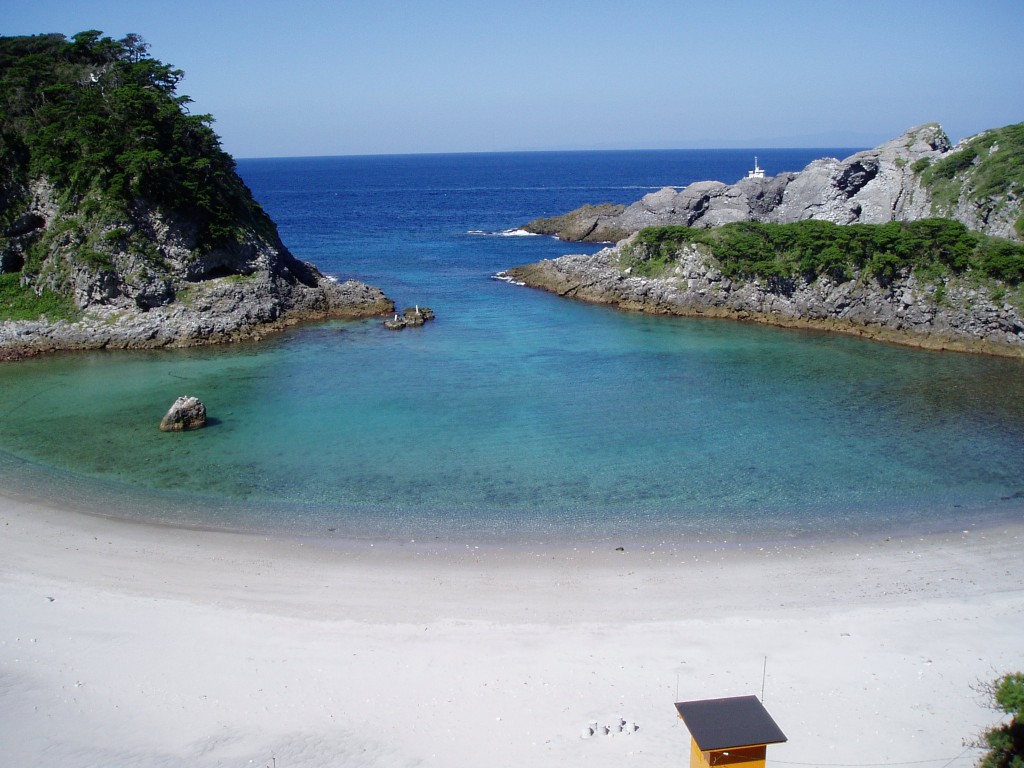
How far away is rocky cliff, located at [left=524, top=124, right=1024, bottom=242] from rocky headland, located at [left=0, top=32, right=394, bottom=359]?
33749 mm

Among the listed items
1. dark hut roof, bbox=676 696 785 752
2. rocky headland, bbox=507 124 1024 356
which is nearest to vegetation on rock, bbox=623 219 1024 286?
rocky headland, bbox=507 124 1024 356

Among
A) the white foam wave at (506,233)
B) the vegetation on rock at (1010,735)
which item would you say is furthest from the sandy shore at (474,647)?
the white foam wave at (506,233)

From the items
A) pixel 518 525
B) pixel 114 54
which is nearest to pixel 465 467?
pixel 518 525

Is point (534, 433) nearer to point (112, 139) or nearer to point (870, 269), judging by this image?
point (870, 269)

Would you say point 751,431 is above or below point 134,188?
below

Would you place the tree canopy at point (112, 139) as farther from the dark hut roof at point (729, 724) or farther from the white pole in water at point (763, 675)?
the dark hut roof at point (729, 724)

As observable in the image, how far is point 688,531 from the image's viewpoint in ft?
57.2

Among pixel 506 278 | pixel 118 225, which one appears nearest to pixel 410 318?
pixel 506 278

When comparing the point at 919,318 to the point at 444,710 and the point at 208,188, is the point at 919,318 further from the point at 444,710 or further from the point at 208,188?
the point at 208,188

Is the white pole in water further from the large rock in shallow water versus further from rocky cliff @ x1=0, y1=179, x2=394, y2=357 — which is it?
rocky cliff @ x1=0, y1=179, x2=394, y2=357

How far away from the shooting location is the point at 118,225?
35.3m

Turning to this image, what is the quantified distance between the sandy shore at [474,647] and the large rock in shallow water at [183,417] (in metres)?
6.22

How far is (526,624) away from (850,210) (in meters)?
43.8

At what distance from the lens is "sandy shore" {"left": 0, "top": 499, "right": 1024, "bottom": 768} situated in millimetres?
10820
